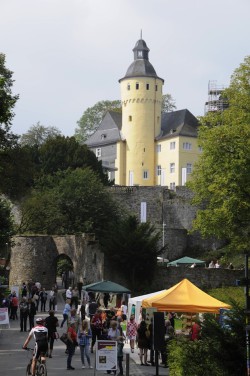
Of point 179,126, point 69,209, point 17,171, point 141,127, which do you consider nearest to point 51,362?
point 17,171

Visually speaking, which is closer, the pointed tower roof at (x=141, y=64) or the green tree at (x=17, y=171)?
the green tree at (x=17, y=171)

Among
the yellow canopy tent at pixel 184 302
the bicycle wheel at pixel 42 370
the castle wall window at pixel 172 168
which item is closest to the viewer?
the bicycle wheel at pixel 42 370

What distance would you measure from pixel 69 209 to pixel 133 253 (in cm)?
1205

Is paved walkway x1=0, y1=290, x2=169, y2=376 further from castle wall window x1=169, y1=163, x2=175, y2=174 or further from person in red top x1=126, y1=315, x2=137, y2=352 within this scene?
castle wall window x1=169, y1=163, x2=175, y2=174

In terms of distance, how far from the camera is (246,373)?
15.3 metres

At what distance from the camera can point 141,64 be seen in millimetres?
91125

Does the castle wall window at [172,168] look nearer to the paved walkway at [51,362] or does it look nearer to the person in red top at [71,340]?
the paved walkway at [51,362]

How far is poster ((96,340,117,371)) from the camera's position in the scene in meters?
19.3

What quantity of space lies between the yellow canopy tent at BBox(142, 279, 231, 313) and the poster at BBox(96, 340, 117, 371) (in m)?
5.78

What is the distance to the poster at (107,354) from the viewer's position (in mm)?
19334

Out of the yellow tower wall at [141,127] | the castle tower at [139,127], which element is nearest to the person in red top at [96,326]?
the castle tower at [139,127]

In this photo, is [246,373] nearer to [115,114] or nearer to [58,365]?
[58,365]

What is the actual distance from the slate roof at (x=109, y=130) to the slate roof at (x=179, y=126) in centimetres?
498

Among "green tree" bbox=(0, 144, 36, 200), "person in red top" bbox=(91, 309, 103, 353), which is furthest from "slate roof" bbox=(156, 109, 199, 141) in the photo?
"person in red top" bbox=(91, 309, 103, 353)
